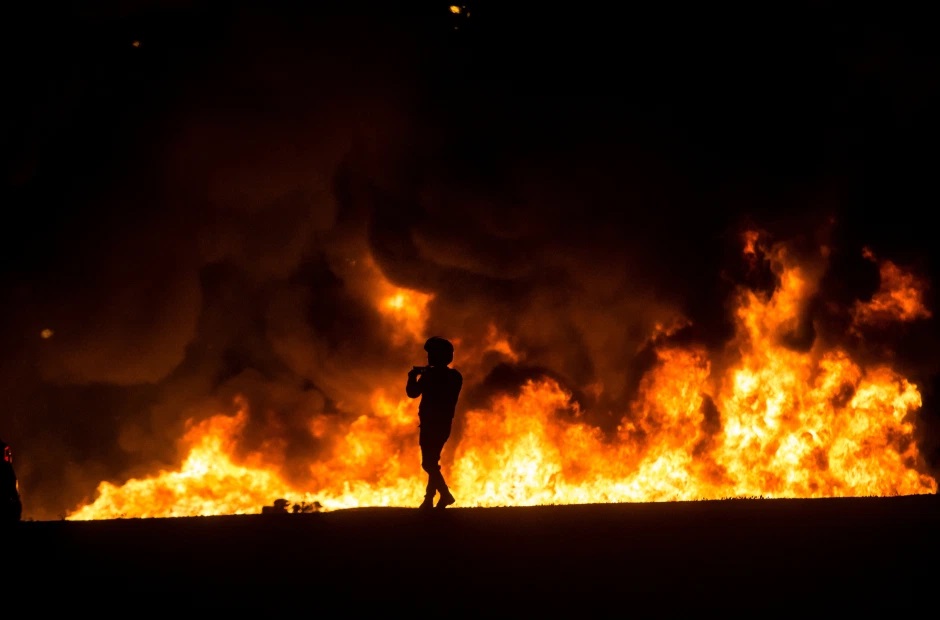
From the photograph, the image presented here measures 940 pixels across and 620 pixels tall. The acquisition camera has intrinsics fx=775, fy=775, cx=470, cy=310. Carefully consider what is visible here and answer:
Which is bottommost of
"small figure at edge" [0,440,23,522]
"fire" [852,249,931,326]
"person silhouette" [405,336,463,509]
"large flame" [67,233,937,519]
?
"small figure at edge" [0,440,23,522]

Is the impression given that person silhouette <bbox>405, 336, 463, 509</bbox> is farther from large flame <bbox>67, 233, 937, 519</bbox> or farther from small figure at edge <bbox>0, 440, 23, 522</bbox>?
large flame <bbox>67, 233, 937, 519</bbox>

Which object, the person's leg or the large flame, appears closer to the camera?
the person's leg

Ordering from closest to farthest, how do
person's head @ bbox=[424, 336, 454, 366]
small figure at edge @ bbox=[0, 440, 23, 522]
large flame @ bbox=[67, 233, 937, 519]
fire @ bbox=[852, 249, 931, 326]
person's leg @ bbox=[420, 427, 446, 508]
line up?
small figure at edge @ bbox=[0, 440, 23, 522]
person's head @ bbox=[424, 336, 454, 366]
person's leg @ bbox=[420, 427, 446, 508]
large flame @ bbox=[67, 233, 937, 519]
fire @ bbox=[852, 249, 931, 326]

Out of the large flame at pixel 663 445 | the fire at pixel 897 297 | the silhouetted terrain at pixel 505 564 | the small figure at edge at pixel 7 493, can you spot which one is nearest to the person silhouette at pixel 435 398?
the silhouetted terrain at pixel 505 564

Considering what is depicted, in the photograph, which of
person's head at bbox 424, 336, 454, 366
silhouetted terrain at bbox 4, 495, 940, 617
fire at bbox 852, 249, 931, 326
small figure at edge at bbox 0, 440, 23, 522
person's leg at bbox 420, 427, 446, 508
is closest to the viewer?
silhouetted terrain at bbox 4, 495, 940, 617

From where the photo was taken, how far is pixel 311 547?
741 cm

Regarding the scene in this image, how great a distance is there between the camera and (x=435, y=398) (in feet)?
33.3

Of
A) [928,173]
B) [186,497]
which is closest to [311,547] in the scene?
[186,497]

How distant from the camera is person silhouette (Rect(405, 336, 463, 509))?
33.2 feet

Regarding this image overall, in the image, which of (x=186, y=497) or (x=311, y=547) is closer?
(x=311, y=547)

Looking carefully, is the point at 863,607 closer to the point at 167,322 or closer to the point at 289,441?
the point at 289,441

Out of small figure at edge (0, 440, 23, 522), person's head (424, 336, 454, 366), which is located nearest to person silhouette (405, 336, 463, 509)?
person's head (424, 336, 454, 366)

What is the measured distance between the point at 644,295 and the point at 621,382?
2380 mm

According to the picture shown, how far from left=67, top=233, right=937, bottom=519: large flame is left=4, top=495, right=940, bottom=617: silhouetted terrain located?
863cm
